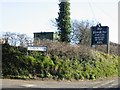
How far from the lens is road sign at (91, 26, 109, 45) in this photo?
41219mm

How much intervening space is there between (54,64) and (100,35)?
1440 cm

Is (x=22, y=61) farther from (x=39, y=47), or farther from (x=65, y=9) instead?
(x=65, y=9)

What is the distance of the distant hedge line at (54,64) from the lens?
25578 millimetres

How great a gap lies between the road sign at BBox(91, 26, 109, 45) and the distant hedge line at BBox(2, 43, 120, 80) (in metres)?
4.74

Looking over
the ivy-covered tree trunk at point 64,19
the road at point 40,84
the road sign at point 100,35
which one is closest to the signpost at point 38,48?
the road at point 40,84

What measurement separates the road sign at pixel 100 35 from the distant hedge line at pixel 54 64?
4.74 meters

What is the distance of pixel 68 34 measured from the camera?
4931cm

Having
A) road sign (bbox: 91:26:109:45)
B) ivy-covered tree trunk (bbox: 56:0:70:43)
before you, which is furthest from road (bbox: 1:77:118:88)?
ivy-covered tree trunk (bbox: 56:0:70:43)

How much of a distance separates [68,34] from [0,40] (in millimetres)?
23361

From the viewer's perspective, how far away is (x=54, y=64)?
92.8 feet

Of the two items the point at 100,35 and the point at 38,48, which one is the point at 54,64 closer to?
the point at 38,48

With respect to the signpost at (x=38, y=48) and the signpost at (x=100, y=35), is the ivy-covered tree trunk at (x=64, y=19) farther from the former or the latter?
the signpost at (x=38, y=48)

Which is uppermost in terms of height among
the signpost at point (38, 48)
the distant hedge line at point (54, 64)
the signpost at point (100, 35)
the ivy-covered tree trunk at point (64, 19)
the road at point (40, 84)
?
the ivy-covered tree trunk at point (64, 19)

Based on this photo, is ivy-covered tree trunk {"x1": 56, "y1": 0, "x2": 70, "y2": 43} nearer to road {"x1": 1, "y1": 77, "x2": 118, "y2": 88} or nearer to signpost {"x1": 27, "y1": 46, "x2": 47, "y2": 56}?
signpost {"x1": 27, "y1": 46, "x2": 47, "y2": 56}
